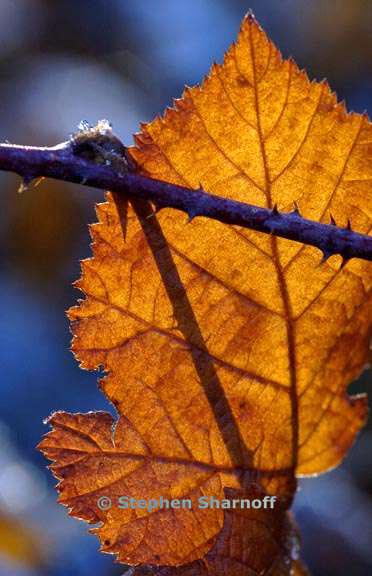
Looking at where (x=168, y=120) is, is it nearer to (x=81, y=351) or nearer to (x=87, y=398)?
(x=81, y=351)

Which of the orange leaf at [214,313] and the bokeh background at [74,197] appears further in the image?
the bokeh background at [74,197]

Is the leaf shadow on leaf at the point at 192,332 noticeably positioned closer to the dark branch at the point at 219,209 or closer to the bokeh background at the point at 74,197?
the dark branch at the point at 219,209

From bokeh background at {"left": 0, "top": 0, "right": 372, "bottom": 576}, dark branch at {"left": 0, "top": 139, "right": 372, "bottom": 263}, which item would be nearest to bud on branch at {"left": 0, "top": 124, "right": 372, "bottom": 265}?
dark branch at {"left": 0, "top": 139, "right": 372, "bottom": 263}

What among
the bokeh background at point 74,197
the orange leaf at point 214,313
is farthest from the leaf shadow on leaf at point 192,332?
the bokeh background at point 74,197

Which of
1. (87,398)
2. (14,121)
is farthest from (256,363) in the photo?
(14,121)

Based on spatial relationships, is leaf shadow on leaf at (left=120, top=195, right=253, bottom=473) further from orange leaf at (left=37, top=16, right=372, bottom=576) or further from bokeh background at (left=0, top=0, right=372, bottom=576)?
bokeh background at (left=0, top=0, right=372, bottom=576)

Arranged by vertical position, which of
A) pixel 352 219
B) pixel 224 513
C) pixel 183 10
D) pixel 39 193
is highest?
pixel 183 10

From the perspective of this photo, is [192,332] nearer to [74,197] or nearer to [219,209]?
[219,209]
